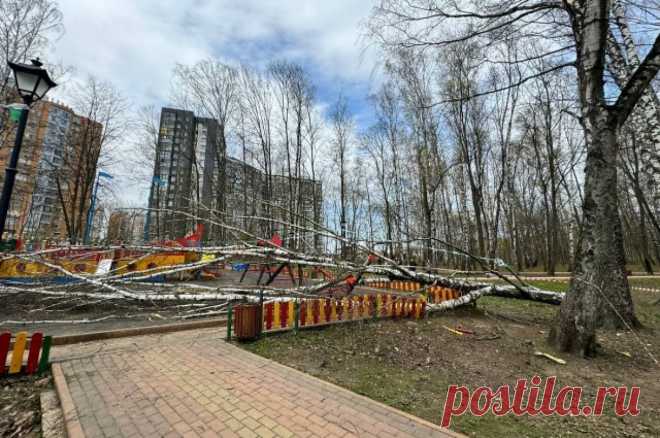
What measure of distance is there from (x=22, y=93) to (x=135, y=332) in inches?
187

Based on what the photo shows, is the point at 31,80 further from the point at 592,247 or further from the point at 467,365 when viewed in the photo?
the point at 592,247

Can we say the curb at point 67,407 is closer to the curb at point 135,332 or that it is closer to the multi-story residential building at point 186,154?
the curb at point 135,332

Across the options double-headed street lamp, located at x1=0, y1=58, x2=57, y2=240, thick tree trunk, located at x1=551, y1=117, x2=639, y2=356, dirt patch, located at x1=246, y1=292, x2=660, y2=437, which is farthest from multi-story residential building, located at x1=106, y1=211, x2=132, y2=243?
thick tree trunk, located at x1=551, y1=117, x2=639, y2=356

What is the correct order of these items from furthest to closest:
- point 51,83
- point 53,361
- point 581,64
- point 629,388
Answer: point 581,64, point 51,83, point 53,361, point 629,388

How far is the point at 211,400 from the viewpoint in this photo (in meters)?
3.25

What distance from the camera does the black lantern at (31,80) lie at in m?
4.58

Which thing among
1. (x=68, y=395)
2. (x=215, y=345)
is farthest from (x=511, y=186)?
(x=68, y=395)

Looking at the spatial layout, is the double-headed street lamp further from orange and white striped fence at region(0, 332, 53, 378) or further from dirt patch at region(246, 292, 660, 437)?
dirt patch at region(246, 292, 660, 437)

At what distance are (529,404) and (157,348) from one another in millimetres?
5672

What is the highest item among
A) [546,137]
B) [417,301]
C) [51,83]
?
[546,137]

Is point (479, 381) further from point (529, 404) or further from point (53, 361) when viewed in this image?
point (53, 361)

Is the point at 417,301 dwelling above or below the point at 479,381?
above

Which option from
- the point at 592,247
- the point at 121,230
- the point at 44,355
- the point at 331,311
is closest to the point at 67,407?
the point at 44,355

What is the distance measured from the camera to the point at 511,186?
28.7 m
